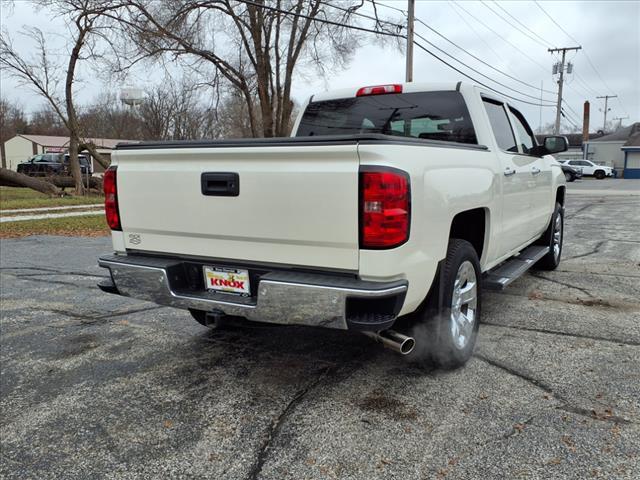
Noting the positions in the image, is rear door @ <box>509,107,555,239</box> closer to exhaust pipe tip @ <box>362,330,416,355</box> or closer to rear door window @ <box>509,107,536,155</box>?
rear door window @ <box>509,107,536,155</box>

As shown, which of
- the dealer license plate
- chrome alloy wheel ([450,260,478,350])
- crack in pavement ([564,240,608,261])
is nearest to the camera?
the dealer license plate

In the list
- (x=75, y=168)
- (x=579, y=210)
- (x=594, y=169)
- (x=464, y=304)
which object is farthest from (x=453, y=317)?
(x=594, y=169)

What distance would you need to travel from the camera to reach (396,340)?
3.17 m

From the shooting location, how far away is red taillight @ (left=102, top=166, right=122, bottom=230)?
12.0ft

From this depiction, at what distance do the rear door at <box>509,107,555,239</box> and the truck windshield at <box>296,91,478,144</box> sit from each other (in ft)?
2.92

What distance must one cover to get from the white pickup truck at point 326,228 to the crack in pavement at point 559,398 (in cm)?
22

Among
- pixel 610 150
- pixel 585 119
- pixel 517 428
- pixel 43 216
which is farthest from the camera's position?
pixel 585 119

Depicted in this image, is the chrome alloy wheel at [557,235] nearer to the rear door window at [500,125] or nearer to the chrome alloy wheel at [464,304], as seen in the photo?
the rear door window at [500,125]

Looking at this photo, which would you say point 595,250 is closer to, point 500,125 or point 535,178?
point 535,178

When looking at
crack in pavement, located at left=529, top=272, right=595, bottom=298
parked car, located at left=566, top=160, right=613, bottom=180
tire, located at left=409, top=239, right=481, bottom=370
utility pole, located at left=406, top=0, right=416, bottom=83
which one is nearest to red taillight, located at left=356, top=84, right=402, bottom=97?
tire, located at left=409, top=239, right=481, bottom=370

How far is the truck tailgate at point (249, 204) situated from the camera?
285 cm

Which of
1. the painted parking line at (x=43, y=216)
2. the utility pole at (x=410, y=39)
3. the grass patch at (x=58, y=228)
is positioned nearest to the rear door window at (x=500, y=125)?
the grass patch at (x=58, y=228)

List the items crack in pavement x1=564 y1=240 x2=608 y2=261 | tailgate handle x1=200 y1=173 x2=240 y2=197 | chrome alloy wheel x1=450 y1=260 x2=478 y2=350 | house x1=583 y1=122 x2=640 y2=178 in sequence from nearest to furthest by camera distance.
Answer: tailgate handle x1=200 y1=173 x2=240 y2=197 < chrome alloy wheel x1=450 y1=260 x2=478 y2=350 < crack in pavement x1=564 y1=240 x2=608 y2=261 < house x1=583 y1=122 x2=640 y2=178

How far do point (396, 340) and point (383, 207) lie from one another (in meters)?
0.88
